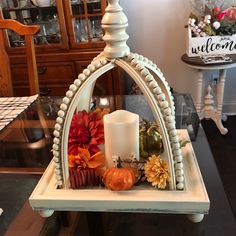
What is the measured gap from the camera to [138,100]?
1.53m

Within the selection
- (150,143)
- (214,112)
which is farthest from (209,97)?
(150,143)

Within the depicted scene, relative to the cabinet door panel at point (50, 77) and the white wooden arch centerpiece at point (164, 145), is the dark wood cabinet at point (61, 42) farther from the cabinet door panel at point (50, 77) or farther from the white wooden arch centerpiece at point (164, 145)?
the white wooden arch centerpiece at point (164, 145)

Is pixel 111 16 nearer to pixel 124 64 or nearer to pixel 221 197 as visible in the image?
pixel 124 64

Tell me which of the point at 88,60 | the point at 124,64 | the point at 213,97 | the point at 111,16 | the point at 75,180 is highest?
the point at 111,16

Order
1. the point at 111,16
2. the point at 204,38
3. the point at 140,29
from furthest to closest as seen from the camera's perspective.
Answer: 1. the point at 140,29
2. the point at 204,38
3. the point at 111,16

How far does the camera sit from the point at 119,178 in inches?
27.3

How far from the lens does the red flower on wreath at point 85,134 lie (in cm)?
75

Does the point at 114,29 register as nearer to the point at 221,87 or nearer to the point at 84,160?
the point at 84,160

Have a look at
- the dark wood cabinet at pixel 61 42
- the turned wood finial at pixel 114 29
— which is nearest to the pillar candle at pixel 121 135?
the turned wood finial at pixel 114 29

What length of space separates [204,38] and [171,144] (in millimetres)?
1797

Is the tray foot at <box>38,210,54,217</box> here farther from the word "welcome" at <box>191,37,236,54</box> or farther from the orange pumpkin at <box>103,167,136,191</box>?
the word "welcome" at <box>191,37,236,54</box>

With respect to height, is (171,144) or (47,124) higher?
(171,144)

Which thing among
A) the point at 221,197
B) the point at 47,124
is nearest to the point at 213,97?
the point at 47,124

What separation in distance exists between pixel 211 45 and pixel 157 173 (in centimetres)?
183
